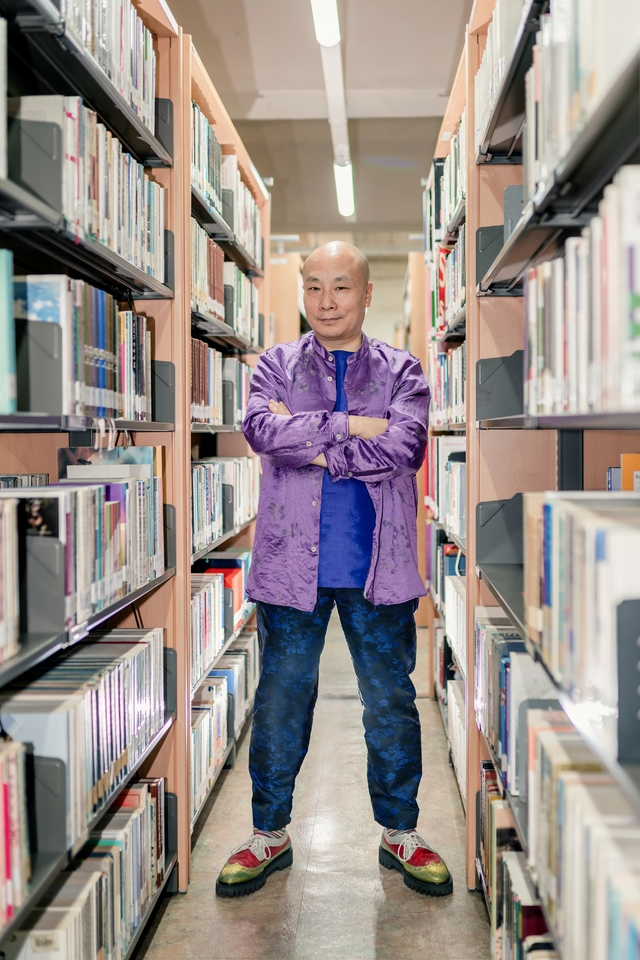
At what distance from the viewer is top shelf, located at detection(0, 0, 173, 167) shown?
Result: 1.37m

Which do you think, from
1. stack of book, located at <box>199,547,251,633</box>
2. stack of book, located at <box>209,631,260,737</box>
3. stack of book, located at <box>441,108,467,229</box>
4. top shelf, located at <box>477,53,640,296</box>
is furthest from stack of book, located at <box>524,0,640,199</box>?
stack of book, located at <box>209,631,260,737</box>

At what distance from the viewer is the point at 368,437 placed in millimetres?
2105

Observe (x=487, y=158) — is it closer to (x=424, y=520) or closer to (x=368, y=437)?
(x=368, y=437)

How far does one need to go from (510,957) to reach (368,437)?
3.97 feet

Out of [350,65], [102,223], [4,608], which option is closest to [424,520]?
[350,65]

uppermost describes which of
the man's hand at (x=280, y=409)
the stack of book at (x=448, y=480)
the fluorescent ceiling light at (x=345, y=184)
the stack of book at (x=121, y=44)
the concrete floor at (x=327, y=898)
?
the fluorescent ceiling light at (x=345, y=184)

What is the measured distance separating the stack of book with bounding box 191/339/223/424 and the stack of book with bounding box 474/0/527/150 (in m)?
1.12

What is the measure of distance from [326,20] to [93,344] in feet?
8.56

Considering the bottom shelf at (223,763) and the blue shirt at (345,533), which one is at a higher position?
the blue shirt at (345,533)

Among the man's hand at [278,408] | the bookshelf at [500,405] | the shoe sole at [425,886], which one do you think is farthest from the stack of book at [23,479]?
→ the shoe sole at [425,886]

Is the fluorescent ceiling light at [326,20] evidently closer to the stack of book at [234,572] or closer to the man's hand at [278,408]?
the man's hand at [278,408]

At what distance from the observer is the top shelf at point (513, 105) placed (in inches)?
58.3

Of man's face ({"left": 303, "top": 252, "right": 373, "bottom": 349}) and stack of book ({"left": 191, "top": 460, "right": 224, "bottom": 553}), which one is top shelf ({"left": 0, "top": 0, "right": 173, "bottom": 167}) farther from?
stack of book ({"left": 191, "top": 460, "right": 224, "bottom": 553})

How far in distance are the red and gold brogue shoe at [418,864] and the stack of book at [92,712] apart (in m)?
0.80
